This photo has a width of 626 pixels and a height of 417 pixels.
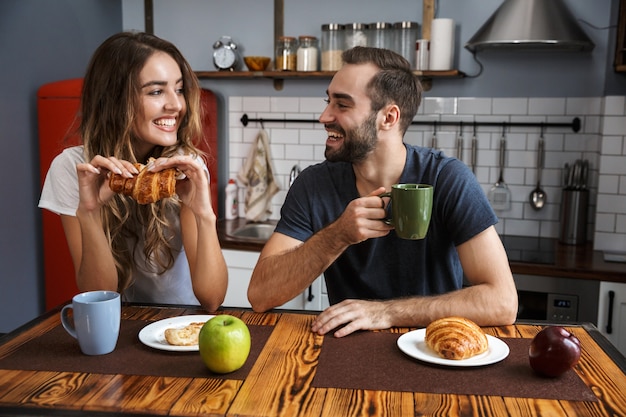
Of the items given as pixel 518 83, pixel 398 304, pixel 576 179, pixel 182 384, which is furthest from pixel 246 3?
pixel 182 384

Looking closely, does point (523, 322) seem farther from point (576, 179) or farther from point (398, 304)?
point (576, 179)

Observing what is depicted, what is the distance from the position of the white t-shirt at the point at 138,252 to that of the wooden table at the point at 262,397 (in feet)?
2.40

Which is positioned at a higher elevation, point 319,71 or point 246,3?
point 246,3

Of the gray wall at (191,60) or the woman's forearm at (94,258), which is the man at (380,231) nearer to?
the woman's forearm at (94,258)

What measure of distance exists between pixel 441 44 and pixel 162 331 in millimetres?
2278

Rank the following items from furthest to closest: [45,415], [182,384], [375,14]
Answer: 1. [375,14]
2. [182,384]
3. [45,415]

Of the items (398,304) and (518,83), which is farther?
(518,83)

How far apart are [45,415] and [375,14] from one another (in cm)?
281

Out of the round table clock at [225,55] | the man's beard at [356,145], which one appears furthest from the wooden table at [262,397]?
the round table clock at [225,55]

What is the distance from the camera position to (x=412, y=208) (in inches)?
54.1

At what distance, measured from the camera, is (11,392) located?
1.14 m

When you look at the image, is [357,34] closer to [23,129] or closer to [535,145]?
[535,145]

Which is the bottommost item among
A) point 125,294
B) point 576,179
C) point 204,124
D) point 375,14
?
point 125,294

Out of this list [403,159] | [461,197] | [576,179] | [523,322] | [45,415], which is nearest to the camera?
[45,415]
